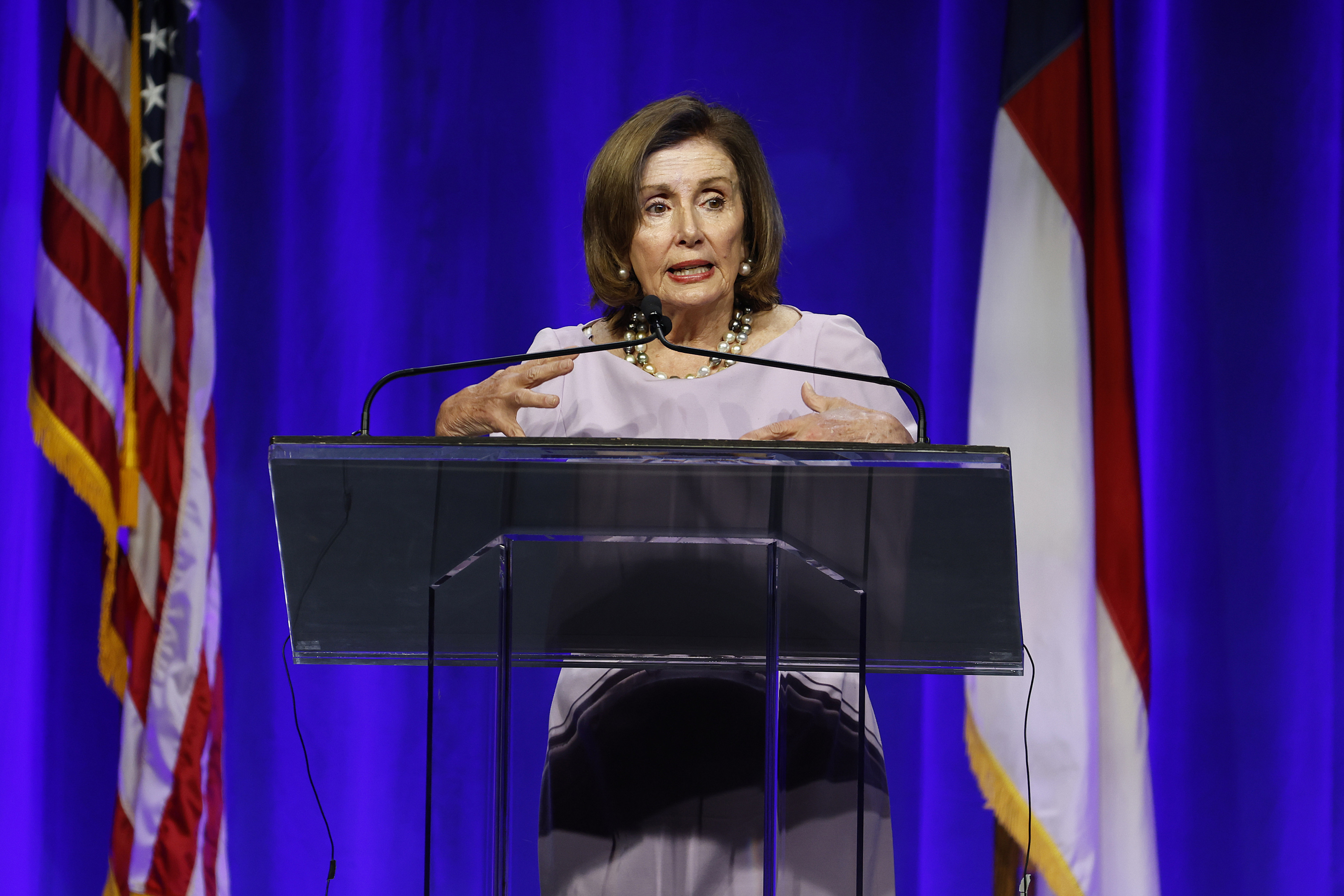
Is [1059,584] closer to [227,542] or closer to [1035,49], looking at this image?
[1035,49]

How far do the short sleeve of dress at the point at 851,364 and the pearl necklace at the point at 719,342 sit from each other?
13 cm

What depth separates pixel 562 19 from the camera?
103 inches

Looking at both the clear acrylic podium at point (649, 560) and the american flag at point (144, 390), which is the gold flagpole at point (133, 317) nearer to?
the american flag at point (144, 390)

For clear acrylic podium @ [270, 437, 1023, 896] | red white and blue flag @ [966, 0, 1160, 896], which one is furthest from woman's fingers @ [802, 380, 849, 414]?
red white and blue flag @ [966, 0, 1160, 896]

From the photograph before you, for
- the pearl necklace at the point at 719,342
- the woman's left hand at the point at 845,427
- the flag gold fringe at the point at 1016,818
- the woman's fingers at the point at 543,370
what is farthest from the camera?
the flag gold fringe at the point at 1016,818

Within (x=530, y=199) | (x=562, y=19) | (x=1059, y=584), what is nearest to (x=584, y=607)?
(x=1059, y=584)

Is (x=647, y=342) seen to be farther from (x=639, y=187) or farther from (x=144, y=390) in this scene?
(x=144, y=390)

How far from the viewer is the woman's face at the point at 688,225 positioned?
69.9 inches

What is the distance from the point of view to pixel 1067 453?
2.32m

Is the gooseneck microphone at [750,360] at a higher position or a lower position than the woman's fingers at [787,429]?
higher

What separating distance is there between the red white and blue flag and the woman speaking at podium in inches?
26.4

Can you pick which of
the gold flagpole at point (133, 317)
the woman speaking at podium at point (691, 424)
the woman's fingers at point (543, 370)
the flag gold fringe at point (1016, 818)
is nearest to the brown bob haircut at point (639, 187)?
the woman speaking at podium at point (691, 424)

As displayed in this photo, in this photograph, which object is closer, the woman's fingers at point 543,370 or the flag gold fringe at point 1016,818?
the woman's fingers at point 543,370

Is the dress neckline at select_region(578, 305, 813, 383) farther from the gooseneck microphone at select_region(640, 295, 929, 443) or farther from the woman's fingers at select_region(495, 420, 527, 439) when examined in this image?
the gooseneck microphone at select_region(640, 295, 929, 443)
